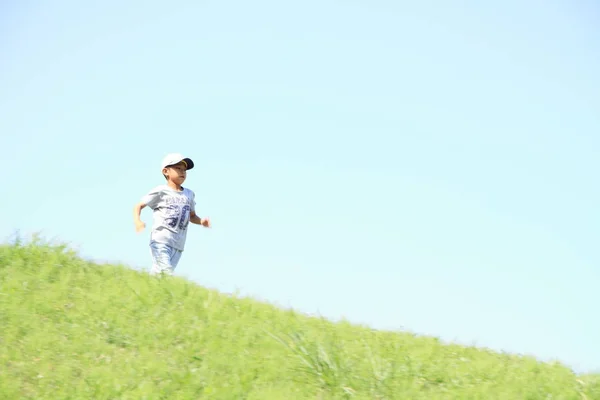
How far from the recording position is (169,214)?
10.4 metres

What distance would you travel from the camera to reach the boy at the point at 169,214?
10266 mm

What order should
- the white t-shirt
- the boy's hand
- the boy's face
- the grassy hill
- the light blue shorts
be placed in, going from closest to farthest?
the grassy hill < the boy's hand < the light blue shorts < the white t-shirt < the boy's face

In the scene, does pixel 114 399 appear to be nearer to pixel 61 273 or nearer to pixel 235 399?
pixel 235 399

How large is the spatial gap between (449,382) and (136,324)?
3.53 meters

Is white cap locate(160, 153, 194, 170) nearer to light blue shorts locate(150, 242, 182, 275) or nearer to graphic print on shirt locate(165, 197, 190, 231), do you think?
graphic print on shirt locate(165, 197, 190, 231)

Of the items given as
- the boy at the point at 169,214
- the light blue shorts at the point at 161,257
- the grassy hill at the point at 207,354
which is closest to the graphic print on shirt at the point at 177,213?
the boy at the point at 169,214

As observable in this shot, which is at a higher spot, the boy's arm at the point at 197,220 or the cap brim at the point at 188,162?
the cap brim at the point at 188,162

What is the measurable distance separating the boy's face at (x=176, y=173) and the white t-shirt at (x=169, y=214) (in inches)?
6.7

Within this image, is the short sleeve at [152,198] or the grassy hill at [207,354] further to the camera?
the short sleeve at [152,198]

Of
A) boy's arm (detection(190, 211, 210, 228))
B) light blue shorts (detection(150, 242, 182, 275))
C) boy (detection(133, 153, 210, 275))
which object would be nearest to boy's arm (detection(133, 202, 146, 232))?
boy (detection(133, 153, 210, 275))

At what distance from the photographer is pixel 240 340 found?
26.0 ft

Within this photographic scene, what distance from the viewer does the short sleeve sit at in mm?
10474

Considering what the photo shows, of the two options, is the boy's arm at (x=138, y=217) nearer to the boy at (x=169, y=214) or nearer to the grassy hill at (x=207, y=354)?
the boy at (x=169, y=214)

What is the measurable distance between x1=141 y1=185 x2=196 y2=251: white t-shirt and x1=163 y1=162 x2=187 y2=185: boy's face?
0.17m
